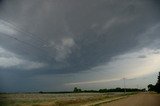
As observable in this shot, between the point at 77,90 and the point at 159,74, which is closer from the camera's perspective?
the point at 159,74

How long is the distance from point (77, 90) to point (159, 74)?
109159 millimetres

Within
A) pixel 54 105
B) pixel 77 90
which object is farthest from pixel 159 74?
pixel 77 90

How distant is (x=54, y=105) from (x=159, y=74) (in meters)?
57.6

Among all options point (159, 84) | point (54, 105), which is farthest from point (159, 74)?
point (54, 105)

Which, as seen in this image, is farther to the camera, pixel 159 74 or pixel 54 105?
pixel 159 74

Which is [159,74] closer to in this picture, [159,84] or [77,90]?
[159,84]

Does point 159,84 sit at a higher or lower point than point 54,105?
higher

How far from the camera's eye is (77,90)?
7436 inches

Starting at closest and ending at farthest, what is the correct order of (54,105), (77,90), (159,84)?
(54,105) → (159,84) → (77,90)

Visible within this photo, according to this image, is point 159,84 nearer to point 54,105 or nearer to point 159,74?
point 159,74

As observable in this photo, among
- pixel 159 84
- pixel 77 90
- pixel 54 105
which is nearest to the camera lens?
pixel 54 105

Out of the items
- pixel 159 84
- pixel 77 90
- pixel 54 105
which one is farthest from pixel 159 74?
pixel 77 90

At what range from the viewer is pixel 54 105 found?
37781mm

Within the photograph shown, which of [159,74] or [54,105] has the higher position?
[159,74]
